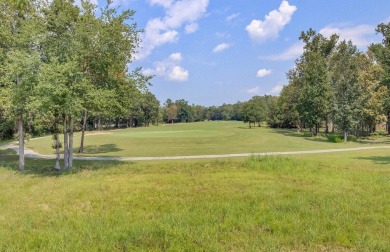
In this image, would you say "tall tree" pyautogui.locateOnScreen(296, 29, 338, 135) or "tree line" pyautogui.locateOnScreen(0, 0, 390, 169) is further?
"tall tree" pyautogui.locateOnScreen(296, 29, 338, 135)

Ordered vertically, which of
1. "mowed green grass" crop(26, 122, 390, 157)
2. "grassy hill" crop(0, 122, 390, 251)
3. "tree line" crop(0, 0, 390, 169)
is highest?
"tree line" crop(0, 0, 390, 169)

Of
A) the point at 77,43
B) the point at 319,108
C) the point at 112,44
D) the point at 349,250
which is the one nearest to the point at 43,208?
the point at 349,250

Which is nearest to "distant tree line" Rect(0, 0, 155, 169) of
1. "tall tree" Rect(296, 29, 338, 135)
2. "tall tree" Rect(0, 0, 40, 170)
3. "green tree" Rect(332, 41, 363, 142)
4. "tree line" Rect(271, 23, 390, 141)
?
"tall tree" Rect(0, 0, 40, 170)

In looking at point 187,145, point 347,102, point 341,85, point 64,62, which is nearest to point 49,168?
point 64,62

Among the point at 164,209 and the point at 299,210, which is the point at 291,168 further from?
the point at 164,209

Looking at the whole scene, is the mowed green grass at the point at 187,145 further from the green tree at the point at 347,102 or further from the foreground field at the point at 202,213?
the foreground field at the point at 202,213

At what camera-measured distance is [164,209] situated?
28.4 feet

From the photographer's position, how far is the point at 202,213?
8.04 metres

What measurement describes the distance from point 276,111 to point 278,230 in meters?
88.9

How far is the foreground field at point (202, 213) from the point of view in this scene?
632 centimetres

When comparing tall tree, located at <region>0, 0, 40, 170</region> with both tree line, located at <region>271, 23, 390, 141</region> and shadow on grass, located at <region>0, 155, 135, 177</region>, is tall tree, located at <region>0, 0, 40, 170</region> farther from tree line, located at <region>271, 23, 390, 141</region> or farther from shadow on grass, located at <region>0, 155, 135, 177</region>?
tree line, located at <region>271, 23, 390, 141</region>

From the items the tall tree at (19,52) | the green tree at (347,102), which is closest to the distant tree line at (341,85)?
the green tree at (347,102)

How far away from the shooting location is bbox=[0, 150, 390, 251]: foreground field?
6316mm

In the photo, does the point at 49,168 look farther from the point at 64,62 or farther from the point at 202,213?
the point at 202,213
